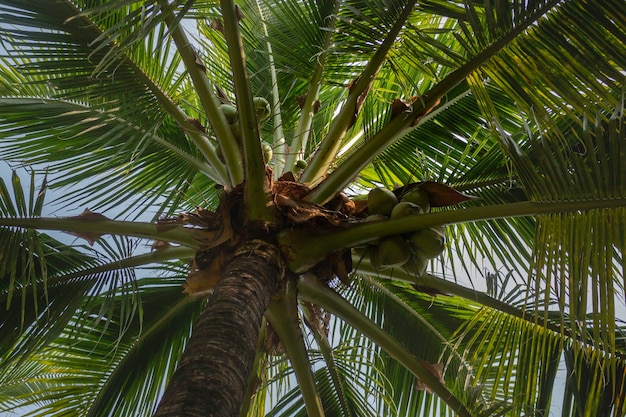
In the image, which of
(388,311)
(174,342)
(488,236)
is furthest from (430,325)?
Result: (174,342)

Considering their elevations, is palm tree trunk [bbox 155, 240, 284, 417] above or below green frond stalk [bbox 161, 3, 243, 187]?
below

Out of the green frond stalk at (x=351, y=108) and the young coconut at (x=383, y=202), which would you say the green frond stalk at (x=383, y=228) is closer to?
the young coconut at (x=383, y=202)

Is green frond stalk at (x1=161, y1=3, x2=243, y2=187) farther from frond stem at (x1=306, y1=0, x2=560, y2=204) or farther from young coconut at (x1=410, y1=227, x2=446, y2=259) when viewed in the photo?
young coconut at (x1=410, y1=227, x2=446, y2=259)

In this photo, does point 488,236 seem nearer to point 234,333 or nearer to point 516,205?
point 516,205

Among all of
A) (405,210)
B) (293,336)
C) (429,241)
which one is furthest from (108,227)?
(429,241)

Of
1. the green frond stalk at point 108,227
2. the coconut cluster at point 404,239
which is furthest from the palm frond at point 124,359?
the coconut cluster at point 404,239

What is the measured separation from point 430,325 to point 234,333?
7.91 ft

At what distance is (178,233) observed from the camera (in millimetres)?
3133

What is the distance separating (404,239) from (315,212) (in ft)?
1.44

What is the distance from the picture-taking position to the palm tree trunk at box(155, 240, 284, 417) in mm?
1781

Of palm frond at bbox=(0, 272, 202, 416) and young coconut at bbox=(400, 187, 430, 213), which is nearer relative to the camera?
young coconut at bbox=(400, 187, 430, 213)

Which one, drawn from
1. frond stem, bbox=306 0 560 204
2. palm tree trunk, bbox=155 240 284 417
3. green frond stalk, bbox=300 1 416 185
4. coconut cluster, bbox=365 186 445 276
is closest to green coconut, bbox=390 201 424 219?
coconut cluster, bbox=365 186 445 276

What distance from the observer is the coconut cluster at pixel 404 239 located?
2.86 meters

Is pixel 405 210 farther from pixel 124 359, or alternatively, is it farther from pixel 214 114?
pixel 124 359
